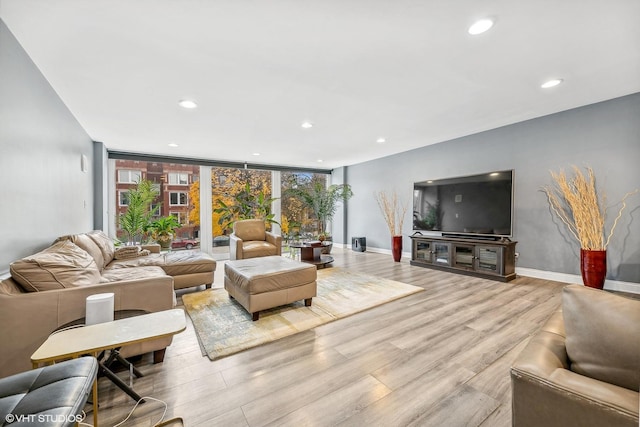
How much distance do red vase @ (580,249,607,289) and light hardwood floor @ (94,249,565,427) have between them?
102 centimetres

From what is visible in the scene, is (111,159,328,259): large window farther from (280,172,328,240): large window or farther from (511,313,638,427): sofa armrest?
(511,313,638,427): sofa armrest

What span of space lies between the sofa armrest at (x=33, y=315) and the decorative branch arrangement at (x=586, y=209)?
497 centimetres

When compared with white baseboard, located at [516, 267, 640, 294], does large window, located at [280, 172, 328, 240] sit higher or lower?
higher

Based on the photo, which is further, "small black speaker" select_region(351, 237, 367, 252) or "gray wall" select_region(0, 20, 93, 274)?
"small black speaker" select_region(351, 237, 367, 252)

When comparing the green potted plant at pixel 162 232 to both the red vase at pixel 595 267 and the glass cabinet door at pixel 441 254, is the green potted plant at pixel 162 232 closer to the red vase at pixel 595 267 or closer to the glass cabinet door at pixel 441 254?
the glass cabinet door at pixel 441 254

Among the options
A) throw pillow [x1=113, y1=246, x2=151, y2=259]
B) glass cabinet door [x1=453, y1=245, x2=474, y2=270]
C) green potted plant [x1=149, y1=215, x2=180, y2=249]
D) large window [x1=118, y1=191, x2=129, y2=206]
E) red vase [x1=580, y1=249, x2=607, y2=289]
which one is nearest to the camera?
red vase [x1=580, y1=249, x2=607, y2=289]

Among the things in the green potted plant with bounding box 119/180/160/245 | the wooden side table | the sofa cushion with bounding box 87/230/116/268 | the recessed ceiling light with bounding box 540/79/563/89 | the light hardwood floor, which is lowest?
the light hardwood floor

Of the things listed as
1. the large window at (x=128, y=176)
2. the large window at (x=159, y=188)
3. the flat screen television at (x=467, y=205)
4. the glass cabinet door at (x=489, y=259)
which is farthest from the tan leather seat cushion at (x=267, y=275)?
the large window at (x=128, y=176)

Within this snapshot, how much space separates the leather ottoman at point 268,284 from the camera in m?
2.60

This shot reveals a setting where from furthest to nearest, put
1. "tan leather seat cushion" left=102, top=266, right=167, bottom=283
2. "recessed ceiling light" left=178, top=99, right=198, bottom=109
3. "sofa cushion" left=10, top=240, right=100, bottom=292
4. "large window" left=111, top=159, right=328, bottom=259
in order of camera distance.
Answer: "large window" left=111, top=159, right=328, bottom=259 < "recessed ceiling light" left=178, top=99, right=198, bottom=109 < "tan leather seat cushion" left=102, top=266, right=167, bottom=283 < "sofa cushion" left=10, top=240, right=100, bottom=292

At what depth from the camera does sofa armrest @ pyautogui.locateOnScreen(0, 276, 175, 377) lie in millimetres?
1507

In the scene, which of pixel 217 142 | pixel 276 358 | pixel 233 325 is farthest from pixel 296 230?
pixel 276 358

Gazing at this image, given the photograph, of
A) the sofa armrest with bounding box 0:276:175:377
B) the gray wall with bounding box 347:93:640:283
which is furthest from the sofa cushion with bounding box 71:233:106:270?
the gray wall with bounding box 347:93:640:283

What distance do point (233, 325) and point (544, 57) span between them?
3788 millimetres
